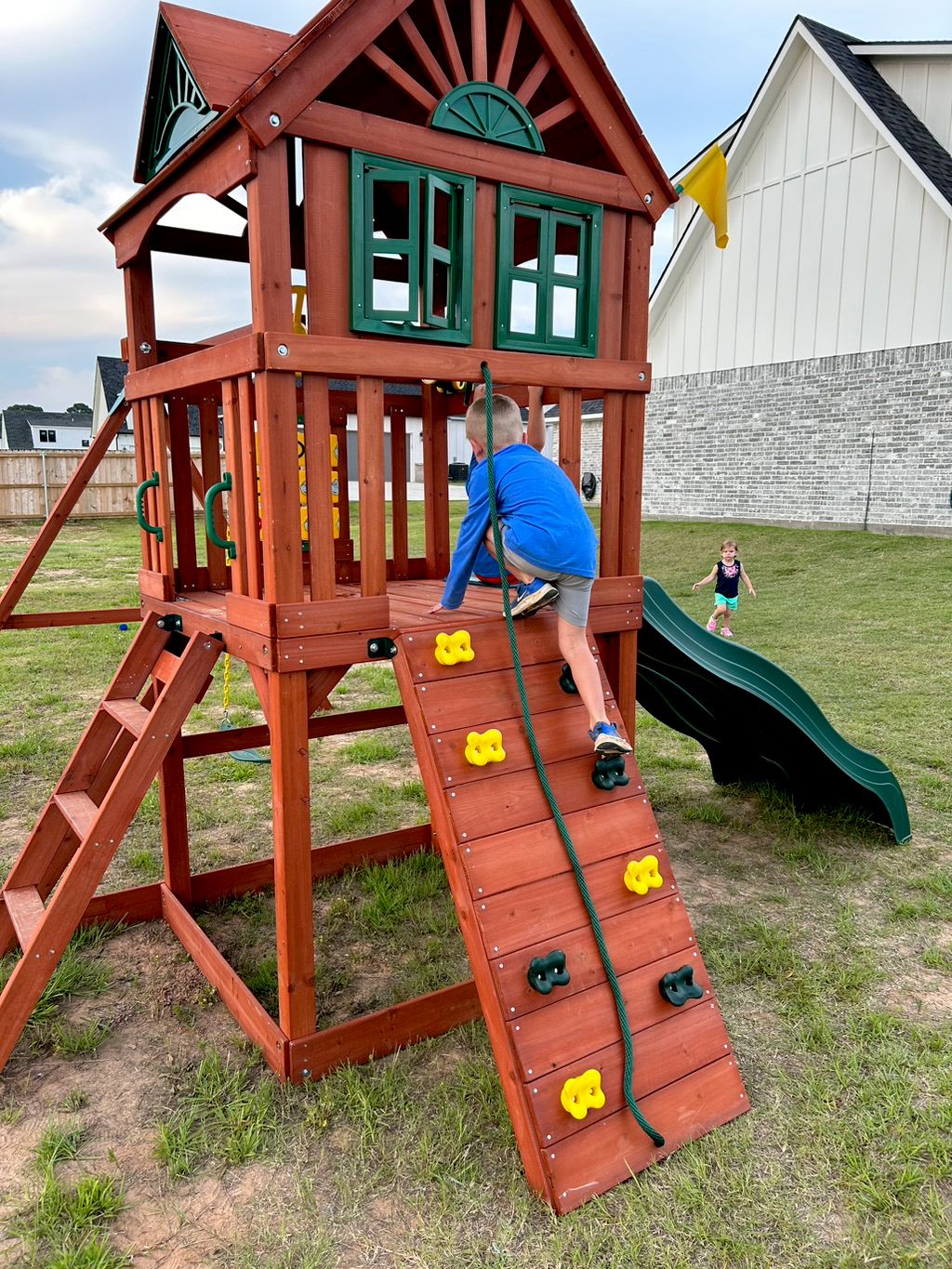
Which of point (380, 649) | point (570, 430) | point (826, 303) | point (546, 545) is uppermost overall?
point (826, 303)

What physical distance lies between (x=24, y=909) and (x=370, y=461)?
91.4 inches

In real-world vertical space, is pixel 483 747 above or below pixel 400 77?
below

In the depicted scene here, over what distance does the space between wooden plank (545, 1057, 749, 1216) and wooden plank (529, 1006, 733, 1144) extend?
0.03m

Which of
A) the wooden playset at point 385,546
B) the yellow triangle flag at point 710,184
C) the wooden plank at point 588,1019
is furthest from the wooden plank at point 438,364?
the wooden plank at point 588,1019

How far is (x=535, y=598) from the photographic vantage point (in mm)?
3373

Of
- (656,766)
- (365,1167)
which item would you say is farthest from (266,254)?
(656,766)

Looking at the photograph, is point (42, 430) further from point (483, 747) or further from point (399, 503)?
point (483, 747)

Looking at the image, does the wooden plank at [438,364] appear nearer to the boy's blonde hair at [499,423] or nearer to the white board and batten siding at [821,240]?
the boy's blonde hair at [499,423]

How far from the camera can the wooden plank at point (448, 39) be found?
312 cm

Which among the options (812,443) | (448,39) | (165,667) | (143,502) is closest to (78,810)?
(165,667)

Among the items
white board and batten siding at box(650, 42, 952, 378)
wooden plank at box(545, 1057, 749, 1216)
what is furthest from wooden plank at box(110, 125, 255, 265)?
white board and batten siding at box(650, 42, 952, 378)

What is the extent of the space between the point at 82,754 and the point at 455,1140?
2.26 m

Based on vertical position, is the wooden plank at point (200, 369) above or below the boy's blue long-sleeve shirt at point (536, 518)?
above

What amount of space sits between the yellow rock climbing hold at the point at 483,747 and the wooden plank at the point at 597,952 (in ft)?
2.02
